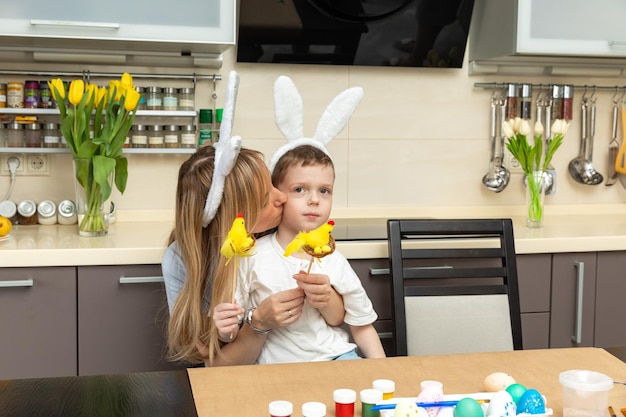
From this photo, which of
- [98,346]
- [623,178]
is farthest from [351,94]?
[623,178]

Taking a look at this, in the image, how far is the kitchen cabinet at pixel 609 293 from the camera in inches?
97.6

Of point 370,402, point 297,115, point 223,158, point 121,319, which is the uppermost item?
point 297,115

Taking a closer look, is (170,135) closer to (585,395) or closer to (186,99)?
(186,99)

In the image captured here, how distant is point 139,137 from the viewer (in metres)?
2.60

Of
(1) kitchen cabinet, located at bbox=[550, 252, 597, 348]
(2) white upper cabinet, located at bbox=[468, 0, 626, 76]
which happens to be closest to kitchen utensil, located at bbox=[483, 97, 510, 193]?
(2) white upper cabinet, located at bbox=[468, 0, 626, 76]

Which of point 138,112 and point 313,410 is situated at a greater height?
point 138,112

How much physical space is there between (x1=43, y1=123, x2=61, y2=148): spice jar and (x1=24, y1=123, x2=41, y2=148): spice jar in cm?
2

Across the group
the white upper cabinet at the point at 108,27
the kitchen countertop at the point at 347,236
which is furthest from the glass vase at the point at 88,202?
the white upper cabinet at the point at 108,27

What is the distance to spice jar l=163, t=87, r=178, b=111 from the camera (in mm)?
2607

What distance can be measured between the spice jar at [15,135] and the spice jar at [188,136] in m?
0.49

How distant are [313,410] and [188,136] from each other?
66.2 inches

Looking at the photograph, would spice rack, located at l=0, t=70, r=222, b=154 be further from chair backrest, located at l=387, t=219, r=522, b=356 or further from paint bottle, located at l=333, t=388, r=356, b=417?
paint bottle, located at l=333, t=388, r=356, b=417

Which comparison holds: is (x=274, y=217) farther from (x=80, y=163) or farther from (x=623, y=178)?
(x=623, y=178)

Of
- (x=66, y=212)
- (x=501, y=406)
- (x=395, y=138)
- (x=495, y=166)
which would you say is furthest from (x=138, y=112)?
(x=501, y=406)
